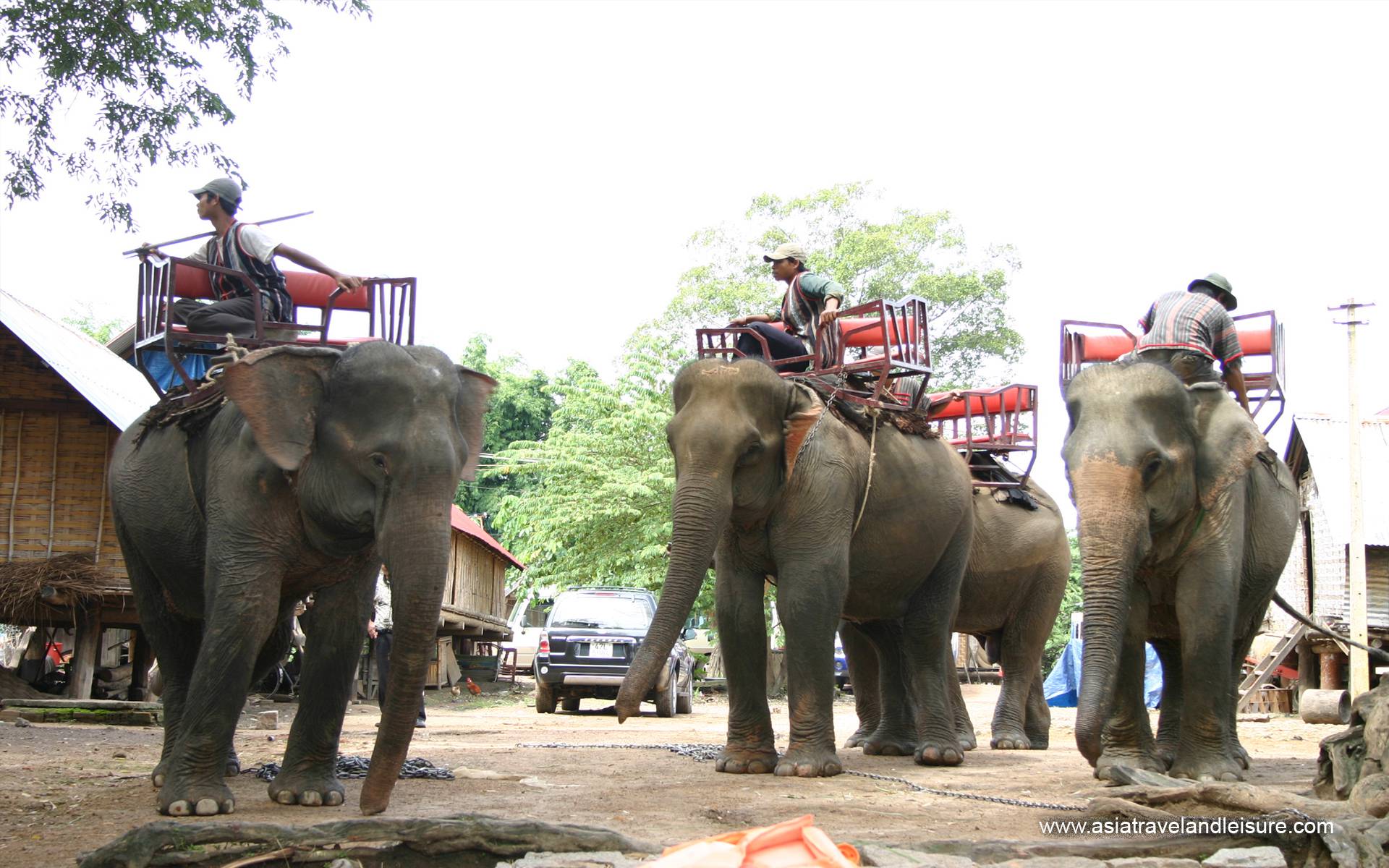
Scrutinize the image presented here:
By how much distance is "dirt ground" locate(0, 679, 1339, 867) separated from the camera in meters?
5.77

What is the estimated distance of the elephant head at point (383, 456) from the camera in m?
5.73

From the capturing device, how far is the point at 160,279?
760 cm

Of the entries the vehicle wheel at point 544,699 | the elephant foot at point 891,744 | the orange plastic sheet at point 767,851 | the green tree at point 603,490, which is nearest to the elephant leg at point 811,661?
the elephant foot at point 891,744

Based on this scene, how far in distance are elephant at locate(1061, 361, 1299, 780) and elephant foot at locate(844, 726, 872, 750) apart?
9.38ft

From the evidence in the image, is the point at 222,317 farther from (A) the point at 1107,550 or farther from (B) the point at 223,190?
(A) the point at 1107,550

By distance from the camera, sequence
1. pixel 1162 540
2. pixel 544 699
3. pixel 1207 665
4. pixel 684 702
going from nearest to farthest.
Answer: pixel 1207 665 < pixel 1162 540 < pixel 544 699 < pixel 684 702

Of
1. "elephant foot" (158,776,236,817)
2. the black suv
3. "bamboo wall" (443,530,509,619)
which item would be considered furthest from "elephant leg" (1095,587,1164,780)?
"bamboo wall" (443,530,509,619)

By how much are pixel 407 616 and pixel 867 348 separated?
4668 mm

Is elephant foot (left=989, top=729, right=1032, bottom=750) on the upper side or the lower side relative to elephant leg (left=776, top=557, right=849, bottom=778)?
lower

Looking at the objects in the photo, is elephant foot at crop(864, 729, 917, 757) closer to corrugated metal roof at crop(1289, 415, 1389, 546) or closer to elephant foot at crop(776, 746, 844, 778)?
elephant foot at crop(776, 746, 844, 778)

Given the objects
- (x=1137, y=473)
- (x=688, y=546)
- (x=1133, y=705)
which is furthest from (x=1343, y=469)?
(x=688, y=546)

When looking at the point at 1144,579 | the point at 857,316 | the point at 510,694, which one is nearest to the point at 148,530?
the point at 857,316

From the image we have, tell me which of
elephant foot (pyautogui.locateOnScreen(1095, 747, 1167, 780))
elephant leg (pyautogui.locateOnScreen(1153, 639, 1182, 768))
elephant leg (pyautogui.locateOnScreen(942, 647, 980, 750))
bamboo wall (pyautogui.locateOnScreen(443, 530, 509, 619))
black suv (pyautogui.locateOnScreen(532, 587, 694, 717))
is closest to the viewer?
elephant foot (pyautogui.locateOnScreen(1095, 747, 1167, 780))

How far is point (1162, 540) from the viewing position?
7.59m
